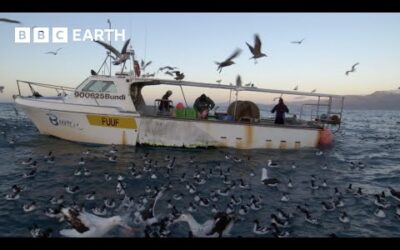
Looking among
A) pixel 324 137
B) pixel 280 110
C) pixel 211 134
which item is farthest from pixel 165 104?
pixel 324 137

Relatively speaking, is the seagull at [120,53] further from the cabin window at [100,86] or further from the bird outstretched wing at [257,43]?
the bird outstretched wing at [257,43]

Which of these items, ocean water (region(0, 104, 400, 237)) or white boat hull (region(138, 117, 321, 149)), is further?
white boat hull (region(138, 117, 321, 149))

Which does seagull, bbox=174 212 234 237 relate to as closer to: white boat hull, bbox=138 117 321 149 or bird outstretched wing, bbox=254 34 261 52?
bird outstretched wing, bbox=254 34 261 52

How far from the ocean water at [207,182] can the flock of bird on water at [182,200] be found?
0.08 m

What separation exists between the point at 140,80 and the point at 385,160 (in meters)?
13.5

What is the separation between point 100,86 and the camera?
18719 mm

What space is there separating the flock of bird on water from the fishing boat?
5.37 ft

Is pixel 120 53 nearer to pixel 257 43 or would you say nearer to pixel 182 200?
pixel 257 43

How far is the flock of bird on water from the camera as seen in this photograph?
28.3ft

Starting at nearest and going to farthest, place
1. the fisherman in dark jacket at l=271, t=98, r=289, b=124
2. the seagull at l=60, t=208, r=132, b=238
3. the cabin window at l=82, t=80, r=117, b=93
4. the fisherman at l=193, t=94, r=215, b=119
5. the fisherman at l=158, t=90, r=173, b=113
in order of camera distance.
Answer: the seagull at l=60, t=208, r=132, b=238
the cabin window at l=82, t=80, r=117, b=93
the fisherman at l=193, t=94, r=215, b=119
the fisherman at l=158, t=90, r=173, b=113
the fisherman in dark jacket at l=271, t=98, r=289, b=124

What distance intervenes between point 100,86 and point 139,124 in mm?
2732

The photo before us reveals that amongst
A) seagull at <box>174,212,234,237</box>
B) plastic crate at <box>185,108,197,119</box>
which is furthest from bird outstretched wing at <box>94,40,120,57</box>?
seagull at <box>174,212,234,237</box>
